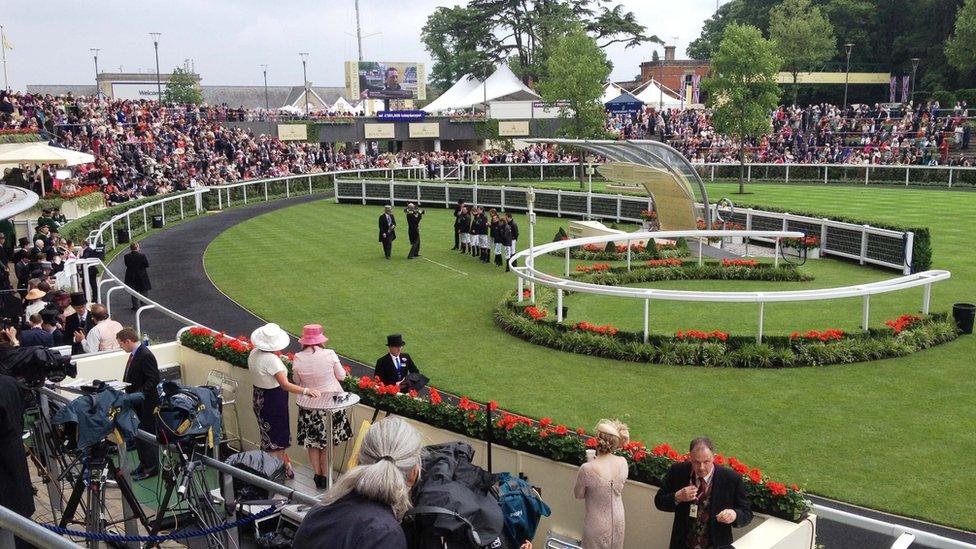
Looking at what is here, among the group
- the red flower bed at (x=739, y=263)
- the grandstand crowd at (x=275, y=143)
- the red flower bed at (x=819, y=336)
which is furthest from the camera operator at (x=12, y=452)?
the grandstand crowd at (x=275, y=143)

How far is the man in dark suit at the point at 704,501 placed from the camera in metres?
5.89

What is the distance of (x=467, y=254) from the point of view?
2441 centimetres

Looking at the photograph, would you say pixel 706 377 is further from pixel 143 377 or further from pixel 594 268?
pixel 143 377

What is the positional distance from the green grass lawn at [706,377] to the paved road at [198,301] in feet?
0.93

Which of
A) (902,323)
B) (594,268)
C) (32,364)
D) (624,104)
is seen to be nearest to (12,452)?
(32,364)

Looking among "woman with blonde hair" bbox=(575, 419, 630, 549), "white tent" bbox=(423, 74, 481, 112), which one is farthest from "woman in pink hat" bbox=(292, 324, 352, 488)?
"white tent" bbox=(423, 74, 481, 112)

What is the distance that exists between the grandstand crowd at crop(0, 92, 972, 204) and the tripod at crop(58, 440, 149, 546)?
80.5 feet

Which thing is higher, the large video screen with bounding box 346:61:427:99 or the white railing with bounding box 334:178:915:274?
the large video screen with bounding box 346:61:427:99

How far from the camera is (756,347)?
43.2 ft

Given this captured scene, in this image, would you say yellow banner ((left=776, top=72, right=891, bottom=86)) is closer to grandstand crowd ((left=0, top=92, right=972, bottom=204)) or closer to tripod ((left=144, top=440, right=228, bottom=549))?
grandstand crowd ((left=0, top=92, right=972, bottom=204))

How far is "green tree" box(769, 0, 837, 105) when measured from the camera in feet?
213

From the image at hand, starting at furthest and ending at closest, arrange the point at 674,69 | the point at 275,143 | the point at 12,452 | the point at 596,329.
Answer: the point at 674,69, the point at 275,143, the point at 596,329, the point at 12,452

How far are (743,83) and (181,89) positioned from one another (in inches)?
2663

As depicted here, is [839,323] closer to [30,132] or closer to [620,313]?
[620,313]
